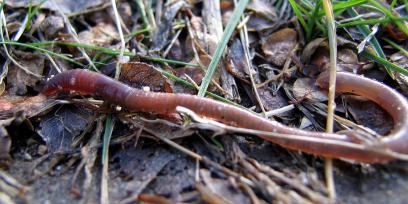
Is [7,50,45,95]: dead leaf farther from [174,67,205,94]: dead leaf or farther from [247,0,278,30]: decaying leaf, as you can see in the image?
[247,0,278,30]: decaying leaf

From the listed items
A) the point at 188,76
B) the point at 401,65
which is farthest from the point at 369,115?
the point at 188,76

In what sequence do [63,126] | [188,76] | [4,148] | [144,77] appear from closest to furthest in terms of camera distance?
1. [4,148]
2. [63,126]
3. [144,77]
4. [188,76]

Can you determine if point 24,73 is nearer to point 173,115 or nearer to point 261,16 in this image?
point 173,115

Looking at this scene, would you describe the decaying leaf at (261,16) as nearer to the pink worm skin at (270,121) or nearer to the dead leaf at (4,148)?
the pink worm skin at (270,121)

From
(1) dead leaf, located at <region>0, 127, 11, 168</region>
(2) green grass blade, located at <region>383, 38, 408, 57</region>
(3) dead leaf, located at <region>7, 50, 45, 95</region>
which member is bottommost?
(1) dead leaf, located at <region>0, 127, 11, 168</region>

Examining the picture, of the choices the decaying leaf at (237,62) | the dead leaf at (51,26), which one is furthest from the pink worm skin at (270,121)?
the dead leaf at (51,26)

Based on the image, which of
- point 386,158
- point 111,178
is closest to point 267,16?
point 386,158

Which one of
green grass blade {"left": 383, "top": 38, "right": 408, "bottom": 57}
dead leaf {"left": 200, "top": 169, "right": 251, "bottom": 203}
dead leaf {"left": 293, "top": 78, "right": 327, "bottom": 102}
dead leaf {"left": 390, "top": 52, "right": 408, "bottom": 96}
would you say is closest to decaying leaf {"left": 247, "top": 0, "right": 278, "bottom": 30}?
dead leaf {"left": 293, "top": 78, "right": 327, "bottom": 102}
